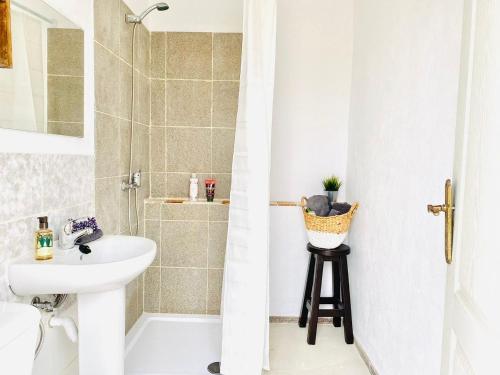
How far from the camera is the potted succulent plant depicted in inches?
110

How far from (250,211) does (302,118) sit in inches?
46.3

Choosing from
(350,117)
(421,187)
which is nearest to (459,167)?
(421,187)

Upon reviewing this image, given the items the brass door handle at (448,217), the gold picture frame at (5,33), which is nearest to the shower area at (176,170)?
the gold picture frame at (5,33)

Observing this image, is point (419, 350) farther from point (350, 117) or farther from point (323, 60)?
point (323, 60)

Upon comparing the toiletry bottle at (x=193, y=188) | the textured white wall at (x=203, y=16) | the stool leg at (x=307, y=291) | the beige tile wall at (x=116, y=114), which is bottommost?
the stool leg at (x=307, y=291)

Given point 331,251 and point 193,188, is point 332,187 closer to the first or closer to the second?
point 331,251

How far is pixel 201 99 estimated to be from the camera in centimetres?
294

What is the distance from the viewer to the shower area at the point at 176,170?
8.42ft

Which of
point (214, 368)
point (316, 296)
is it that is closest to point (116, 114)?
point (214, 368)

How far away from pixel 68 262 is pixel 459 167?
1350mm

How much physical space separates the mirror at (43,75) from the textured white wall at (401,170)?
1.54m

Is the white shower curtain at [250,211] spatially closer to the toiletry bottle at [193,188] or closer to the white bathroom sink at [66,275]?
the white bathroom sink at [66,275]

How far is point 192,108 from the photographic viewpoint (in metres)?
2.95

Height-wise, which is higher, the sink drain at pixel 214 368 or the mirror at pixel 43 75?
the mirror at pixel 43 75
